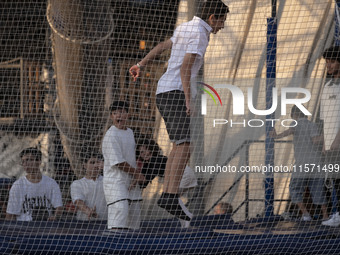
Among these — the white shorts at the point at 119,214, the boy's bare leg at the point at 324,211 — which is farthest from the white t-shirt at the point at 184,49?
the boy's bare leg at the point at 324,211

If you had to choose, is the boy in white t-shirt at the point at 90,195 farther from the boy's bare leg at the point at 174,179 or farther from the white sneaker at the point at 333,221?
the white sneaker at the point at 333,221

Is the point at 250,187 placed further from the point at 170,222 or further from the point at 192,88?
the point at 192,88

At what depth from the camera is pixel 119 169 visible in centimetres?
Result: 496

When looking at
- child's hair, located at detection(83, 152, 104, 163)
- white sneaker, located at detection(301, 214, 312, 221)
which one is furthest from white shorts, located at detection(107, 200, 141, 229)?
child's hair, located at detection(83, 152, 104, 163)

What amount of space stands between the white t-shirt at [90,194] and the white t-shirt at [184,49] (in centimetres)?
166

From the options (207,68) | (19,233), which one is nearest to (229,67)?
(207,68)

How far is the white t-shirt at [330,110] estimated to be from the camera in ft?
16.7

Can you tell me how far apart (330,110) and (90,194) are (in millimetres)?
2269

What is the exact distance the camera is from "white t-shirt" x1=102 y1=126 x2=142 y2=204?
4887mm

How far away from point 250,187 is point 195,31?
122 inches

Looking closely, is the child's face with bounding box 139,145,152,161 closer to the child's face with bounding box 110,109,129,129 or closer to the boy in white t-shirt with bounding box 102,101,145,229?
the boy in white t-shirt with bounding box 102,101,145,229

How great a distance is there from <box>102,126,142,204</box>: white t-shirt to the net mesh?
0.01 meters

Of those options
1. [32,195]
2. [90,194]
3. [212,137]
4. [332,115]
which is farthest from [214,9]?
[212,137]

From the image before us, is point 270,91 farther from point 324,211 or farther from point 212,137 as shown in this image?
point 324,211
